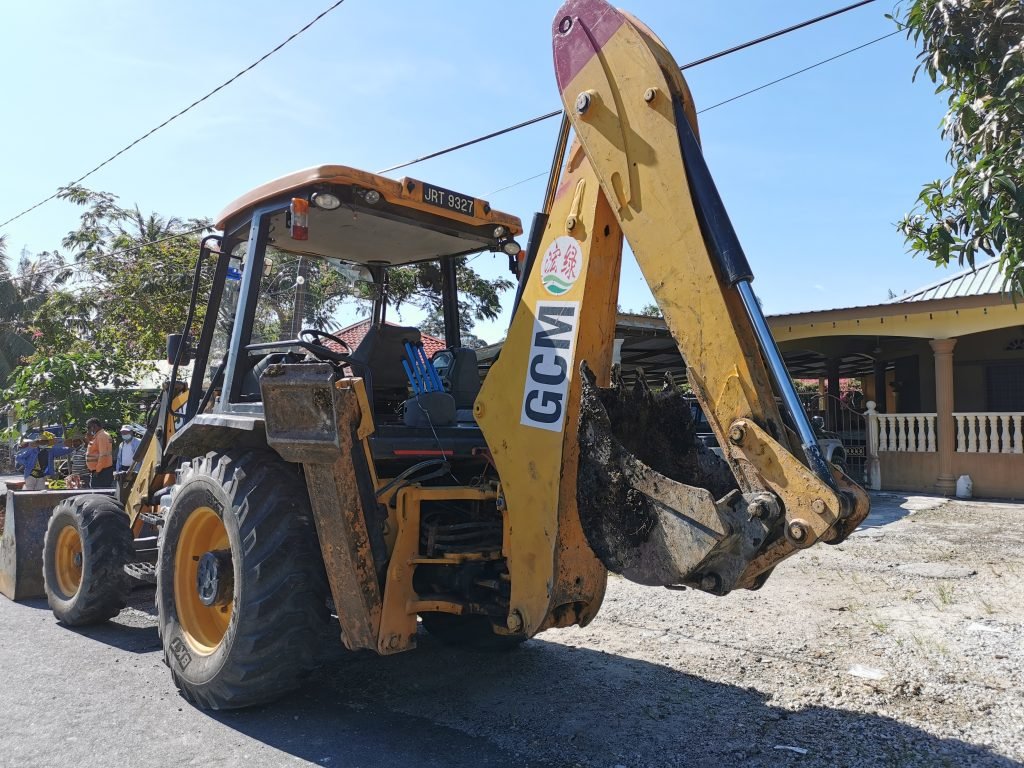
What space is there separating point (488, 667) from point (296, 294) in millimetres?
3493

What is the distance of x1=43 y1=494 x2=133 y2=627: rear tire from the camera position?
534cm

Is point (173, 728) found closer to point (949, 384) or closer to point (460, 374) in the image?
point (460, 374)

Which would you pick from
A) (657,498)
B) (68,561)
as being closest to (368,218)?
(657,498)

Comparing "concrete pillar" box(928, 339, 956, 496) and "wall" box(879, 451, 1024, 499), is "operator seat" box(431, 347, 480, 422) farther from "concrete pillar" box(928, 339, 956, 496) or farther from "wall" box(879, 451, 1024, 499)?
"wall" box(879, 451, 1024, 499)

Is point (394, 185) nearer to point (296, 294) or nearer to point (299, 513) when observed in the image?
point (299, 513)

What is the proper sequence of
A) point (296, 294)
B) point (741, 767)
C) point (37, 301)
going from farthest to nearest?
point (37, 301) < point (296, 294) < point (741, 767)

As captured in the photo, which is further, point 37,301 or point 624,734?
point 37,301

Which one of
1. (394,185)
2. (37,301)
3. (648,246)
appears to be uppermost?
(37,301)

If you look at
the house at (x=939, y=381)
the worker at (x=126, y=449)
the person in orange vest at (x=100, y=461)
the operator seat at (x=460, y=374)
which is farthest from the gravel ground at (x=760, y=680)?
the person in orange vest at (x=100, y=461)

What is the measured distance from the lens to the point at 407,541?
3.68m

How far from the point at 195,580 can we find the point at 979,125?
4.85 meters

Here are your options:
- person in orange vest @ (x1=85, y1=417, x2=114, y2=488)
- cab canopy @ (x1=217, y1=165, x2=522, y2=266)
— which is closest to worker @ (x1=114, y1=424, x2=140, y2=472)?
person in orange vest @ (x1=85, y1=417, x2=114, y2=488)

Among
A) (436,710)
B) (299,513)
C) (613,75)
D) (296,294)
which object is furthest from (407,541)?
(296,294)

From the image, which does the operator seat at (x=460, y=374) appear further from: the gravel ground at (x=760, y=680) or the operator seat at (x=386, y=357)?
the gravel ground at (x=760, y=680)
